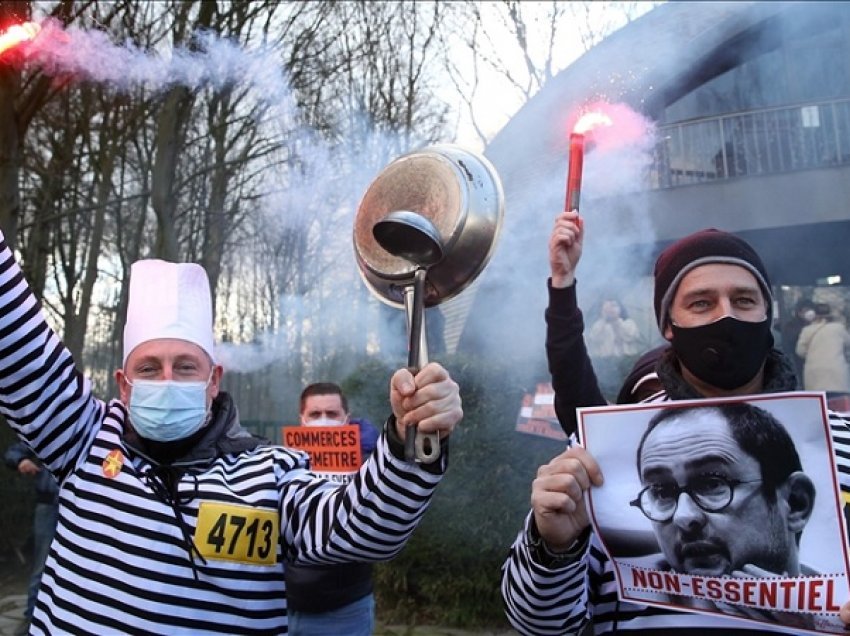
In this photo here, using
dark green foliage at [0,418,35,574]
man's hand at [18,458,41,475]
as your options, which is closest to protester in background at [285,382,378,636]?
man's hand at [18,458,41,475]

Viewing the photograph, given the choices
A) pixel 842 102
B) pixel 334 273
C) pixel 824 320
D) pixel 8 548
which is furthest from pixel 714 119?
pixel 8 548

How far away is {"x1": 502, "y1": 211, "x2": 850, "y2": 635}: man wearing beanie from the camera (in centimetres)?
158

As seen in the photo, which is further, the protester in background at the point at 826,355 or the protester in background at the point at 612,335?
A: the protester in background at the point at 612,335

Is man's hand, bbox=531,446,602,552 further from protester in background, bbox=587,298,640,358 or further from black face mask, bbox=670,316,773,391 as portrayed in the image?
protester in background, bbox=587,298,640,358

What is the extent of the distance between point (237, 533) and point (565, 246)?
4.67ft

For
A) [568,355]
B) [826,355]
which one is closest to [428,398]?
[568,355]

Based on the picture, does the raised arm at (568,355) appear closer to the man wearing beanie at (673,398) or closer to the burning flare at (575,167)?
the burning flare at (575,167)

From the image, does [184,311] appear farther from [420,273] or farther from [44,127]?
[44,127]

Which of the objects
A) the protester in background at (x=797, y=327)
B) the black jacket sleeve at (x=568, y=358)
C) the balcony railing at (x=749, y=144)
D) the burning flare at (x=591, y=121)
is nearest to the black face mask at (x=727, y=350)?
the burning flare at (x=591, y=121)

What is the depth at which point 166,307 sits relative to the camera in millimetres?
2230

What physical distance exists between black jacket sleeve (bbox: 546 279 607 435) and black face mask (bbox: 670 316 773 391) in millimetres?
1144

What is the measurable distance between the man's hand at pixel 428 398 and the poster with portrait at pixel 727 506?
1.02 feet

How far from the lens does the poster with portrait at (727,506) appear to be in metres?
1.50

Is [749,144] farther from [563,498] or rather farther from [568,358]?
[563,498]
